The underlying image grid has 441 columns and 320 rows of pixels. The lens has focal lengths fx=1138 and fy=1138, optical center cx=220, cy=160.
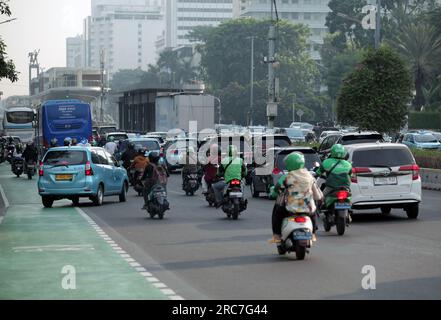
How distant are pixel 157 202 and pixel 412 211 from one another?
574cm

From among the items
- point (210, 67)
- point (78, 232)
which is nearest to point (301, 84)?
point (210, 67)

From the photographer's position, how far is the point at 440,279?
13.7 metres

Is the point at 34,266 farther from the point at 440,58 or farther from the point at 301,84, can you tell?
the point at 301,84

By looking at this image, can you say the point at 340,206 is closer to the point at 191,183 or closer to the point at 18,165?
the point at 191,183

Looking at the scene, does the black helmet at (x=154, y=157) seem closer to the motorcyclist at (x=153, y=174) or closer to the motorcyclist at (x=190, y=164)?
the motorcyclist at (x=153, y=174)

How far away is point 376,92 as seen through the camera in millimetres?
49062

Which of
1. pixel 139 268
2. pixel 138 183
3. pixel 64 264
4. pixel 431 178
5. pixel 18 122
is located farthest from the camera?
pixel 18 122

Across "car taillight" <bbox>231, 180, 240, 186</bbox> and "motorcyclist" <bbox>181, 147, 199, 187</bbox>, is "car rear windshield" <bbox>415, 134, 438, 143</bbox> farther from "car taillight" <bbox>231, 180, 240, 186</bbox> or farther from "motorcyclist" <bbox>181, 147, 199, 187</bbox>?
"car taillight" <bbox>231, 180, 240, 186</bbox>

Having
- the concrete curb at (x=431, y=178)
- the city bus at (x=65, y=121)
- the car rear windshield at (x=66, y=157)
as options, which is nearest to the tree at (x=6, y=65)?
the car rear windshield at (x=66, y=157)

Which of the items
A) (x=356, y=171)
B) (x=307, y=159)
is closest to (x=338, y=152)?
(x=356, y=171)

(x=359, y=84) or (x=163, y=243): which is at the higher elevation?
(x=359, y=84)
